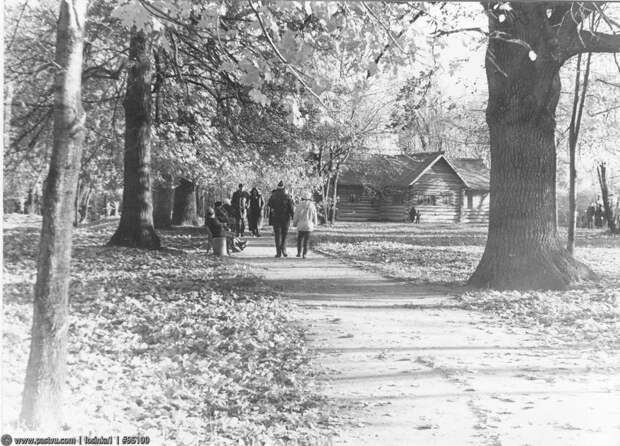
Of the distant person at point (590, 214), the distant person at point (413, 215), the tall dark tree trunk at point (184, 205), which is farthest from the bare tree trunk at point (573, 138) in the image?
the distant person at point (413, 215)

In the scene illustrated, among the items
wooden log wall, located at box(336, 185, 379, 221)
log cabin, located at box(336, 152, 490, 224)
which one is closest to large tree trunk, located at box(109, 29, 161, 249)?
log cabin, located at box(336, 152, 490, 224)

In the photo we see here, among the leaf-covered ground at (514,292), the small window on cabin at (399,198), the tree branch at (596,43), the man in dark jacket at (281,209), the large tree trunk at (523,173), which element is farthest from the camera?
the small window on cabin at (399,198)

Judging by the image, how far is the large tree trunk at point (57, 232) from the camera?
3.64 m

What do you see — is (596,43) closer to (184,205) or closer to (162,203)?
(162,203)

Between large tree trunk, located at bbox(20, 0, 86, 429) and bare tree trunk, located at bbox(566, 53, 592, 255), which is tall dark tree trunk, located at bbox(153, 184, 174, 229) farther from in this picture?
large tree trunk, located at bbox(20, 0, 86, 429)

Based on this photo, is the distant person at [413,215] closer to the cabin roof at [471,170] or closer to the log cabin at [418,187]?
the log cabin at [418,187]

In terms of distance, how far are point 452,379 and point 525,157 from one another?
5.67 meters

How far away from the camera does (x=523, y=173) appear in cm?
998

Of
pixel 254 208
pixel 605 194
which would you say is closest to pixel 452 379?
pixel 254 208

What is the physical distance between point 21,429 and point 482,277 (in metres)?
8.23

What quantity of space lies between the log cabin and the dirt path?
96.7 ft

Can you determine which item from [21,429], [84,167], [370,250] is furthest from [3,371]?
[370,250]

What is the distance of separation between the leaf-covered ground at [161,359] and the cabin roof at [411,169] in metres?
29.2

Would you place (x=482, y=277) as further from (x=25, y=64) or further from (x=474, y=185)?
(x=474, y=185)
